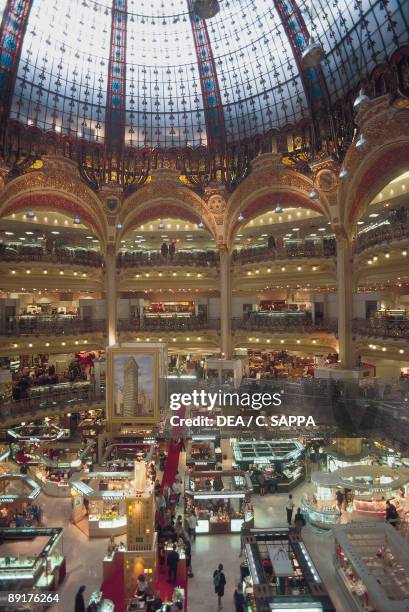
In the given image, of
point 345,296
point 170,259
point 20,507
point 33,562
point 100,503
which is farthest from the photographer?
point 170,259

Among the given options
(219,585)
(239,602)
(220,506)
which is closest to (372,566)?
(239,602)

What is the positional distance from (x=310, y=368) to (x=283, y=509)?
13897mm

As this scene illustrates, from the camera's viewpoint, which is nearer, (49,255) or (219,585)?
(219,585)

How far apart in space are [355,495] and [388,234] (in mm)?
11563

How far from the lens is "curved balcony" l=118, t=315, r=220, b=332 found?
3303 centimetres

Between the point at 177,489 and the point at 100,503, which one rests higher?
the point at 100,503

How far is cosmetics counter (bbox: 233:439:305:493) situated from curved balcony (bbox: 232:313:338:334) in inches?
297

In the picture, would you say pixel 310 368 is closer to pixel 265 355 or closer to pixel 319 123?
pixel 265 355

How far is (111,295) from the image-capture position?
108ft

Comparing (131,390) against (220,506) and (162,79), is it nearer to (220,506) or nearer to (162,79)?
(220,506)

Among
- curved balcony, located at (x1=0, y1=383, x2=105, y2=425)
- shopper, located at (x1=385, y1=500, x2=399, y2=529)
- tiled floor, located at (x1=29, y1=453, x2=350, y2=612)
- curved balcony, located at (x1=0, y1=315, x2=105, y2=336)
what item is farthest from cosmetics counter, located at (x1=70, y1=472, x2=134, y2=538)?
curved balcony, located at (x1=0, y1=315, x2=105, y2=336)

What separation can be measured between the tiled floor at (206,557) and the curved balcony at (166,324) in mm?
13866

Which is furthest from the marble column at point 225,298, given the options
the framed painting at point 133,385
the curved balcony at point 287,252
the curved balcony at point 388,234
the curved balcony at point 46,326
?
the framed painting at point 133,385

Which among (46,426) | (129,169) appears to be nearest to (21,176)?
(129,169)
